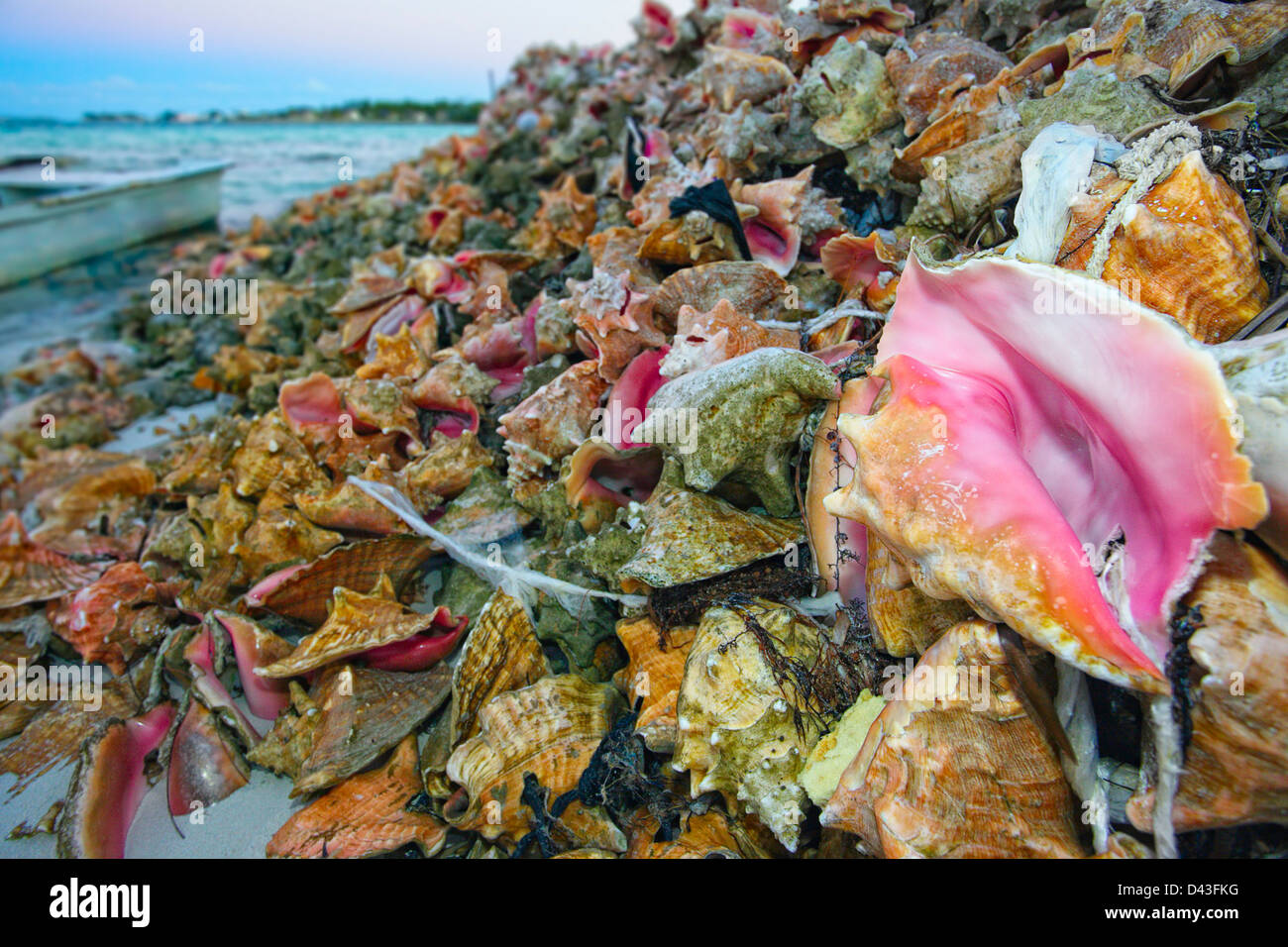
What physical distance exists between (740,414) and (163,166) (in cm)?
1534

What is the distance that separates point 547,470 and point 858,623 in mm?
1041

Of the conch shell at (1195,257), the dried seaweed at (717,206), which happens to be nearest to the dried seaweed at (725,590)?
the conch shell at (1195,257)

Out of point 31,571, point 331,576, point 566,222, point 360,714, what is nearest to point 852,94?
point 566,222

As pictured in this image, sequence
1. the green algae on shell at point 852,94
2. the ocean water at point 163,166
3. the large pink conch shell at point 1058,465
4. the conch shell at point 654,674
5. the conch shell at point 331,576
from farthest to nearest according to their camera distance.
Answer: the ocean water at point 163,166, the green algae on shell at point 852,94, the conch shell at point 331,576, the conch shell at point 654,674, the large pink conch shell at point 1058,465

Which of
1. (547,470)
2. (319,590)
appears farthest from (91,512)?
(547,470)

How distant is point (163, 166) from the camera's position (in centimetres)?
1276

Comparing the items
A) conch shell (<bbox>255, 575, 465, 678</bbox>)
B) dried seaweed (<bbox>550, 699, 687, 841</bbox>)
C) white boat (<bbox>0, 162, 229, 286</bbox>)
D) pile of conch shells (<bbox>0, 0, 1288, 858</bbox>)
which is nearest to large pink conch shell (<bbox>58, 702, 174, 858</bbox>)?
pile of conch shells (<bbox>0, 0, 1288, 858</bbox>)

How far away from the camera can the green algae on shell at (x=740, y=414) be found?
1535 millimetres

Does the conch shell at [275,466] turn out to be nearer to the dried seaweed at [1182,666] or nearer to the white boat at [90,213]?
the dried seaweed at [1182,666]

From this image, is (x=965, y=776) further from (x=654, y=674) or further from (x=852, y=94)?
(x=852, y=94)

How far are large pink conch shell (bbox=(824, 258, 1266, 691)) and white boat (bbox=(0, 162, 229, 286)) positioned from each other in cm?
926

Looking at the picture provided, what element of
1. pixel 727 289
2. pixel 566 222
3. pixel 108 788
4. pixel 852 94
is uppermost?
pixel 852 94

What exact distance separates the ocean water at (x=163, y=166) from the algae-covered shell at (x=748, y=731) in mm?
3605

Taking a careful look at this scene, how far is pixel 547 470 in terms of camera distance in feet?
6.88
